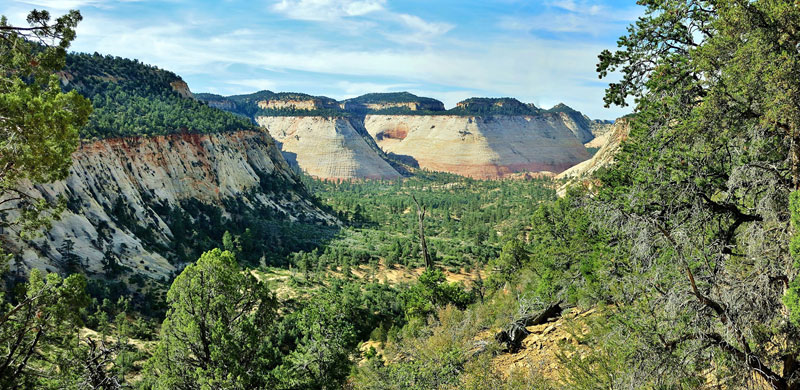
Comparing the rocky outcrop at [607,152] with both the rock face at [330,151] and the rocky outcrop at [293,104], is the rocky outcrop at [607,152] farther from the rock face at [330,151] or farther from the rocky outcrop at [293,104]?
the rocky outcrop at [293,104]

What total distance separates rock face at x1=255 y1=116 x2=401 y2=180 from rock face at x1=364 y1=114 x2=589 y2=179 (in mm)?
24964

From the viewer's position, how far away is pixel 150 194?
1734 inches

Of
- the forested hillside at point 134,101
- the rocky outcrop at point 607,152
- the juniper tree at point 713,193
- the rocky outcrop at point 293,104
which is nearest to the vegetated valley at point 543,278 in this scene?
the juniper tree at point 713,193

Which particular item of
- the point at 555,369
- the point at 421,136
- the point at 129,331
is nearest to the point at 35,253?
the point at 129,331

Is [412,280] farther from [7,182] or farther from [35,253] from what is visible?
[7,182]

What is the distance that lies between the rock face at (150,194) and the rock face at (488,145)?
89365mm

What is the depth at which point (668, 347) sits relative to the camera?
6629mm

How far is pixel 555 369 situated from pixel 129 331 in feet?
67.7

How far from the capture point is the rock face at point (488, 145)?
148 metres

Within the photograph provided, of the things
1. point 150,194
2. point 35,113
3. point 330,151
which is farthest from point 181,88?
point 35,113

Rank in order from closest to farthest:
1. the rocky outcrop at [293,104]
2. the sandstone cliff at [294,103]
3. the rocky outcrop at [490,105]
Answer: the rocky outcrop at [293,104] → the sandstone cliff at [294,103] → the rocky outcrop at [490,105]

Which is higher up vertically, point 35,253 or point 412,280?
point 35,253

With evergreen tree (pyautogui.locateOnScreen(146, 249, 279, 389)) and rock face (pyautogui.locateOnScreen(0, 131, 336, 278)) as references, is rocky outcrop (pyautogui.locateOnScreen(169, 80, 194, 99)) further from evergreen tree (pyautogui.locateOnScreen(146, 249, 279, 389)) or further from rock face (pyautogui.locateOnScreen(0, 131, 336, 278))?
evergreen tree (pyautogui.locateOnScreen(146, 249, 279, 389))

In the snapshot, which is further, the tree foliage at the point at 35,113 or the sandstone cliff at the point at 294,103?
the sandstone cliff at the point at 294,103
